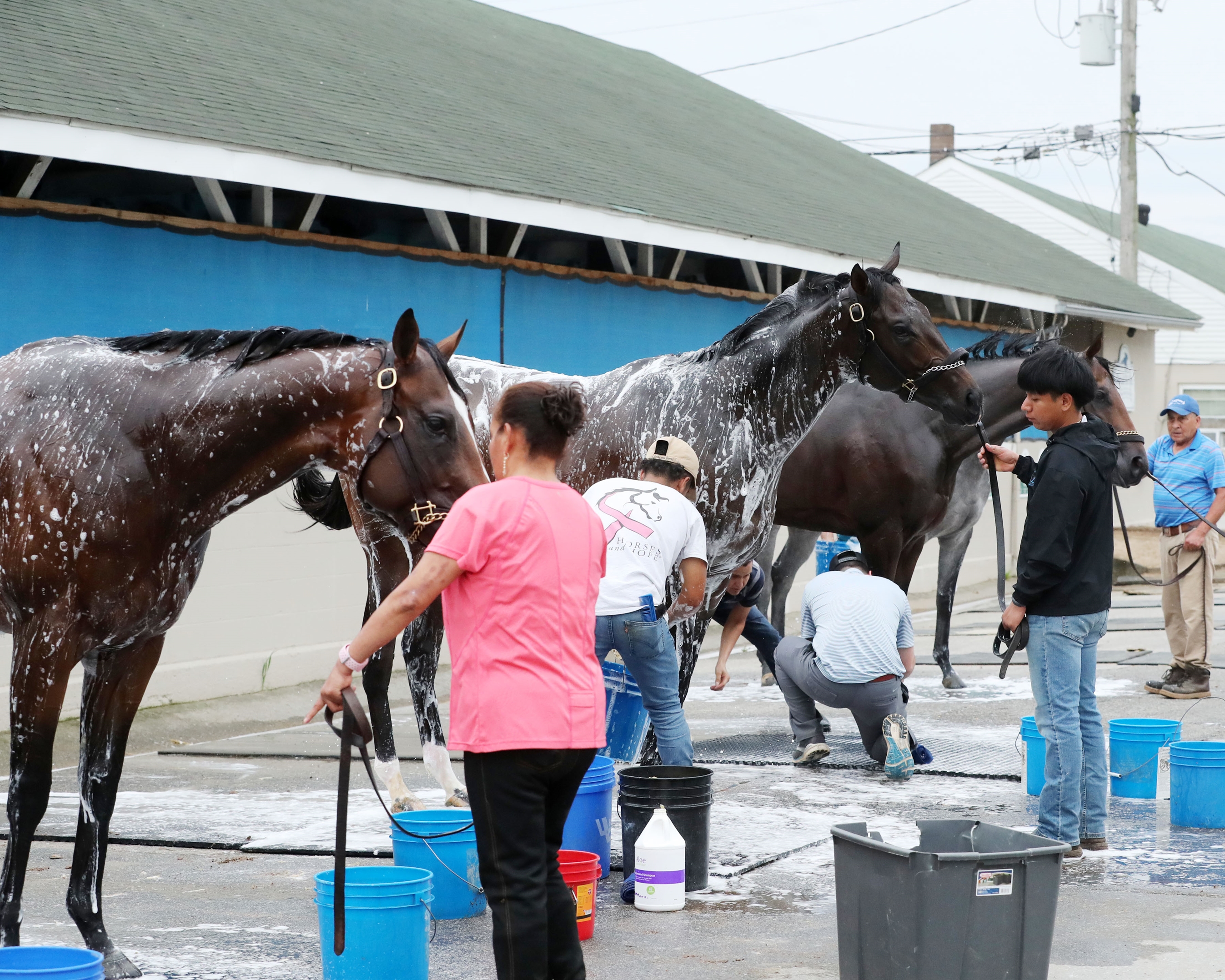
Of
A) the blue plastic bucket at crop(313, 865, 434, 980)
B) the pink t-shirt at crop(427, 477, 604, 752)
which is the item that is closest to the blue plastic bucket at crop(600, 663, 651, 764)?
the blue plastic bucket at crop(313, 865, 434, 980)

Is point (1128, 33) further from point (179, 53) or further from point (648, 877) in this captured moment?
point (648, 877)

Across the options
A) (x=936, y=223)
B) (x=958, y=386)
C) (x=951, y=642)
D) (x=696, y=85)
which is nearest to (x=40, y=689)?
(x=958, y=386)

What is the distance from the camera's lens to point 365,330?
9.85 metres

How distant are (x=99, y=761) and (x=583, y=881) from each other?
1580 mm

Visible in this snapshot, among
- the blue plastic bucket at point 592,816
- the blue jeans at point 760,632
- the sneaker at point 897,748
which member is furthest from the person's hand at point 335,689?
the blue jeans at point 760,632

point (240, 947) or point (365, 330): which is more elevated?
point (365, 330)

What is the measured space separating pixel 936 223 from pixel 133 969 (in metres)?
17.2

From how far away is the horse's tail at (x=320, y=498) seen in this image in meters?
6.41

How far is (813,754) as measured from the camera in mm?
7367

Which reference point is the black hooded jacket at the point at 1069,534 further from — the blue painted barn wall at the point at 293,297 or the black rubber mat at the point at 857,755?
the blue painted barn wall at the point at 293,297

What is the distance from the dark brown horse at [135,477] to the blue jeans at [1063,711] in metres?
2.63

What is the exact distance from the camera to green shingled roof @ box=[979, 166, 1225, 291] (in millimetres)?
36531

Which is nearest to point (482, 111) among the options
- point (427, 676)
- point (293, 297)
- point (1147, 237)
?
point (293, 297)

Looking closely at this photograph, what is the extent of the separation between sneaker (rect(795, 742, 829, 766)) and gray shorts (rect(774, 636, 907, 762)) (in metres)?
0.07
